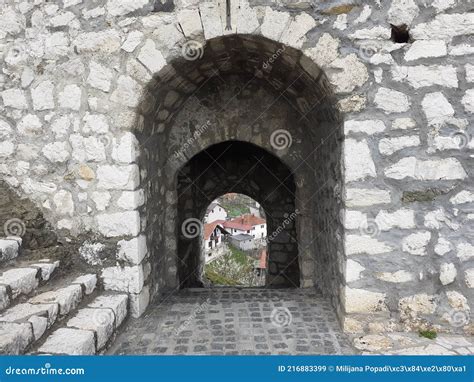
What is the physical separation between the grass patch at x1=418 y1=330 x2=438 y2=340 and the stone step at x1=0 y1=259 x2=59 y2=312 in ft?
9.15

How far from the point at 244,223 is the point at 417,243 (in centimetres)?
3701

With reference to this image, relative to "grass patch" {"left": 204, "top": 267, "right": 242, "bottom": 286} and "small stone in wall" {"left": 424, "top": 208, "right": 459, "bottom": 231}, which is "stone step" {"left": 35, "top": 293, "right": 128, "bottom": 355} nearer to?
"small stone in wall" {"left": 424, "top": 208, "right": 459, "bottom": 231}

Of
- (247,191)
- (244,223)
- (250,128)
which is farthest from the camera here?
(244,223)

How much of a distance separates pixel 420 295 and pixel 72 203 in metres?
2.80

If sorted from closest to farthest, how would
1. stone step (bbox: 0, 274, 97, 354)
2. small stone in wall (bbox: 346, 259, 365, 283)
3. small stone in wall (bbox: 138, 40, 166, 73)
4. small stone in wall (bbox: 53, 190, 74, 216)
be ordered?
stone step (bbox: 0, 274, 97, 354) → small stone in wall (bbox: 346, 259, 365, 283) → small stone in wall (bbox: 138, 40, 166, 73) → small stone in wall (bbox: 53, 190, 74, 216)

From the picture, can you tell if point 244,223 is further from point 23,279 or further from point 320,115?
point 23,279

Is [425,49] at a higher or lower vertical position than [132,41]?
→ lower

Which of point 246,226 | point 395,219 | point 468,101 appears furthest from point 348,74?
point 246,226

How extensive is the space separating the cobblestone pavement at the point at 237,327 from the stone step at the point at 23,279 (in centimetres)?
72

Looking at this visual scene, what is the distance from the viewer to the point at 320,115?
142 inches

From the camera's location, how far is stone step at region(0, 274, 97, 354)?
2156 millimetres

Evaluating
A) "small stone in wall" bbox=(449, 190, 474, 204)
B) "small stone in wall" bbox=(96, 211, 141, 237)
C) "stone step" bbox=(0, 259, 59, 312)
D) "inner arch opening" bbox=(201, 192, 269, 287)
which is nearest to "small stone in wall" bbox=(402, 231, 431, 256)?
"small stone in wall" bbox=(449, 190, 474, 204)

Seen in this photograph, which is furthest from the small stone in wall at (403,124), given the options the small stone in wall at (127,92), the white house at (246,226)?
the white house at (246,226)

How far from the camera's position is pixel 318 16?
2873mm
